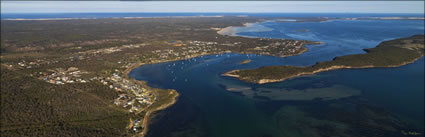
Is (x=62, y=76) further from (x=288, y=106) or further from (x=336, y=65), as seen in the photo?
(x=336, y=65)

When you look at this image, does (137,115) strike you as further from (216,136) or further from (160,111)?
(216,136)

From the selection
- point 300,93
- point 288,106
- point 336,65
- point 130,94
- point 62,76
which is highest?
point 336,65

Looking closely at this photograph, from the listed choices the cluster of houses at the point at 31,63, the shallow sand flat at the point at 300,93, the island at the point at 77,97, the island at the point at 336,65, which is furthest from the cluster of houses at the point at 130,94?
the cluster of houses at the point at 31,63

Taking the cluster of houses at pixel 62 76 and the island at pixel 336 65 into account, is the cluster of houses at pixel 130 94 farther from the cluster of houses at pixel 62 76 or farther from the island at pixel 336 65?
the island at pixel 336 65

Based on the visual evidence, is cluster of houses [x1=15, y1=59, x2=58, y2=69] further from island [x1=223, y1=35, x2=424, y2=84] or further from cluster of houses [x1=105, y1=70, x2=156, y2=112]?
island [x1=223, y1=35, x2=424, y2=84]

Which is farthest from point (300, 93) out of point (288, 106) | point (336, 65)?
point (336, 65)

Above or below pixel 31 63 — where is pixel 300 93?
below

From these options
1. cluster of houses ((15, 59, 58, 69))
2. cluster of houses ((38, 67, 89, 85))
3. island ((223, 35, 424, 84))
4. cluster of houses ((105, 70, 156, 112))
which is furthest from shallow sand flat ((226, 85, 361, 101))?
cluster of houses ((15, 59, 58, 69))

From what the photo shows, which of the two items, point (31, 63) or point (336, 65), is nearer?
point (336, 65)
